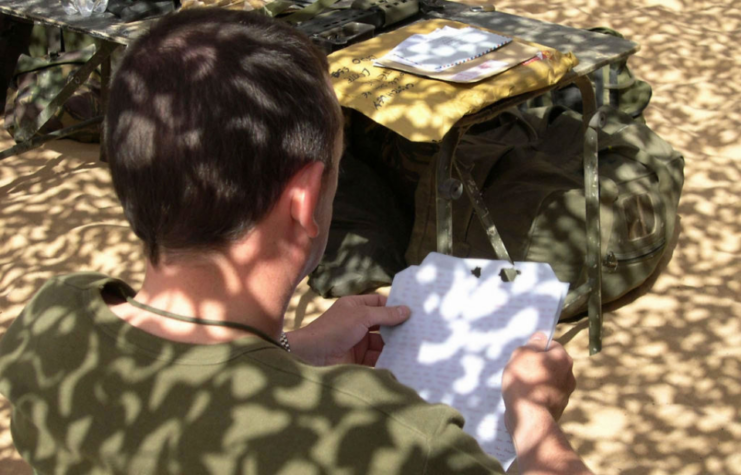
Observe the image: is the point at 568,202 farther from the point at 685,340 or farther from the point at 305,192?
the point at 305,192

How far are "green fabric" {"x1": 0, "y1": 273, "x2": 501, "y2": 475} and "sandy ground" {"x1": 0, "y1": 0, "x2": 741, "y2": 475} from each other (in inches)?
78.2

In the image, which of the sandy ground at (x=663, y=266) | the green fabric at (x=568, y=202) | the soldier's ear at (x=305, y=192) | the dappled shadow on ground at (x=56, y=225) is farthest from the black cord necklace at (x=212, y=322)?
the dappled shadow on ground at (x=56, y=225)

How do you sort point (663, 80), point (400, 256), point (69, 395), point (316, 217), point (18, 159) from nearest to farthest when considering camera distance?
point (69, 395) → point (316, 217) → point (400, 256) → point (18, 159) → point (663, 80)

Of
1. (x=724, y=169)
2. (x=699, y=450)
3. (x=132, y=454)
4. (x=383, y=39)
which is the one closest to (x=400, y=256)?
(x=383, y=39)

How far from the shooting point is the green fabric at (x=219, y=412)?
1029 mm

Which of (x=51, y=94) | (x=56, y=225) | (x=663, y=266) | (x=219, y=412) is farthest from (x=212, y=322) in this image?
(x=51, y=94)

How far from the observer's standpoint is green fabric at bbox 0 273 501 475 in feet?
3.38

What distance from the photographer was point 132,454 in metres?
1.09

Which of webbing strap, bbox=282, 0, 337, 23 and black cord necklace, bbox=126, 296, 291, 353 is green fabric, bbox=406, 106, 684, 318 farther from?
black cord necklace, bbox=126, 296, 291, 353

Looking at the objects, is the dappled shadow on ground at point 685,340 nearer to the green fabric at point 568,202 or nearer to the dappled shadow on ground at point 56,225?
the green fabric at point 568,202

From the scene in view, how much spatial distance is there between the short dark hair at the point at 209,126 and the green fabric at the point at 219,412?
0.17 meters

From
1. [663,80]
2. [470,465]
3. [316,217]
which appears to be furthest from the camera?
Answer: [663,80]

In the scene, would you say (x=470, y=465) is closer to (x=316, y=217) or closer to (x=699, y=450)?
(x=316, y=217)

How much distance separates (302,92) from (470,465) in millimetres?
554
